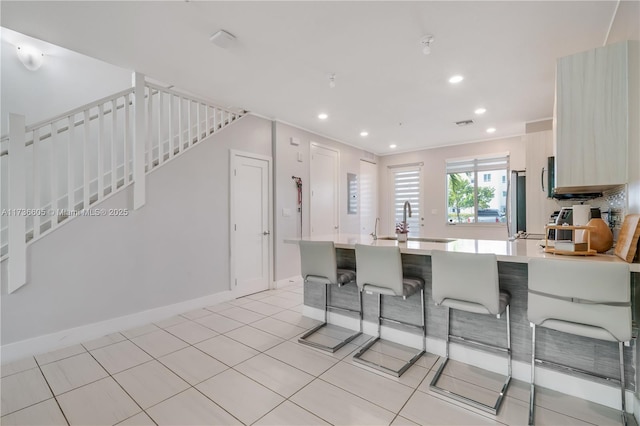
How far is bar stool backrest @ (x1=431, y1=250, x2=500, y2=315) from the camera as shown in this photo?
1990 millimetres

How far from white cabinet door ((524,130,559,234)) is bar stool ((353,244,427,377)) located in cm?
288

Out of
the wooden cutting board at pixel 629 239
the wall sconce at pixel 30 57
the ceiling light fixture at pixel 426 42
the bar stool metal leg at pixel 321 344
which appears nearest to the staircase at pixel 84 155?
the wall sconce at pixel 30 57

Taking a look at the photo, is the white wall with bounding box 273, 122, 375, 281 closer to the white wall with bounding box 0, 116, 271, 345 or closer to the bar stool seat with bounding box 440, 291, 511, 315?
the white wall with bounding box 0, 116, 271, 345

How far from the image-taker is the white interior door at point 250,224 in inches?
173

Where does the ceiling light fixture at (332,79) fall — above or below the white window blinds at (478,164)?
above

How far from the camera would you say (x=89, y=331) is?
2.98m

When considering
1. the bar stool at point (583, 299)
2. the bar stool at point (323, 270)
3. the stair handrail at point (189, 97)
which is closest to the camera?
the bar stool at point (583, 299)

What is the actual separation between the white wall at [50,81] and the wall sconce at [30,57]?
0.12ft

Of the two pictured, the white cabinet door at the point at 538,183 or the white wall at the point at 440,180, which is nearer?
the white cabinet door at the point at 538,183

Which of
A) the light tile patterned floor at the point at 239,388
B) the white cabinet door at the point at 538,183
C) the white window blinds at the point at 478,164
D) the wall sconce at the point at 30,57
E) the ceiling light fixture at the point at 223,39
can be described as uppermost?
the wall sconce at the point at 30,57

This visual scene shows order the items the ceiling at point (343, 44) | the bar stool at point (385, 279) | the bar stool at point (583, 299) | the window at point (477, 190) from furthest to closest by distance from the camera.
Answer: the window at point (477, 190) → the bar stool at point (385, 279) → the ceiling at point (343, 44) → the bar stool at point (583, 299)

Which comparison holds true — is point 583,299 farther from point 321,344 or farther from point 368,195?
point 368,195

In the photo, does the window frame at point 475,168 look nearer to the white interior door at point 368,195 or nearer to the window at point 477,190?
the window at point 477,190

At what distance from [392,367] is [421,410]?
0.52 metres
